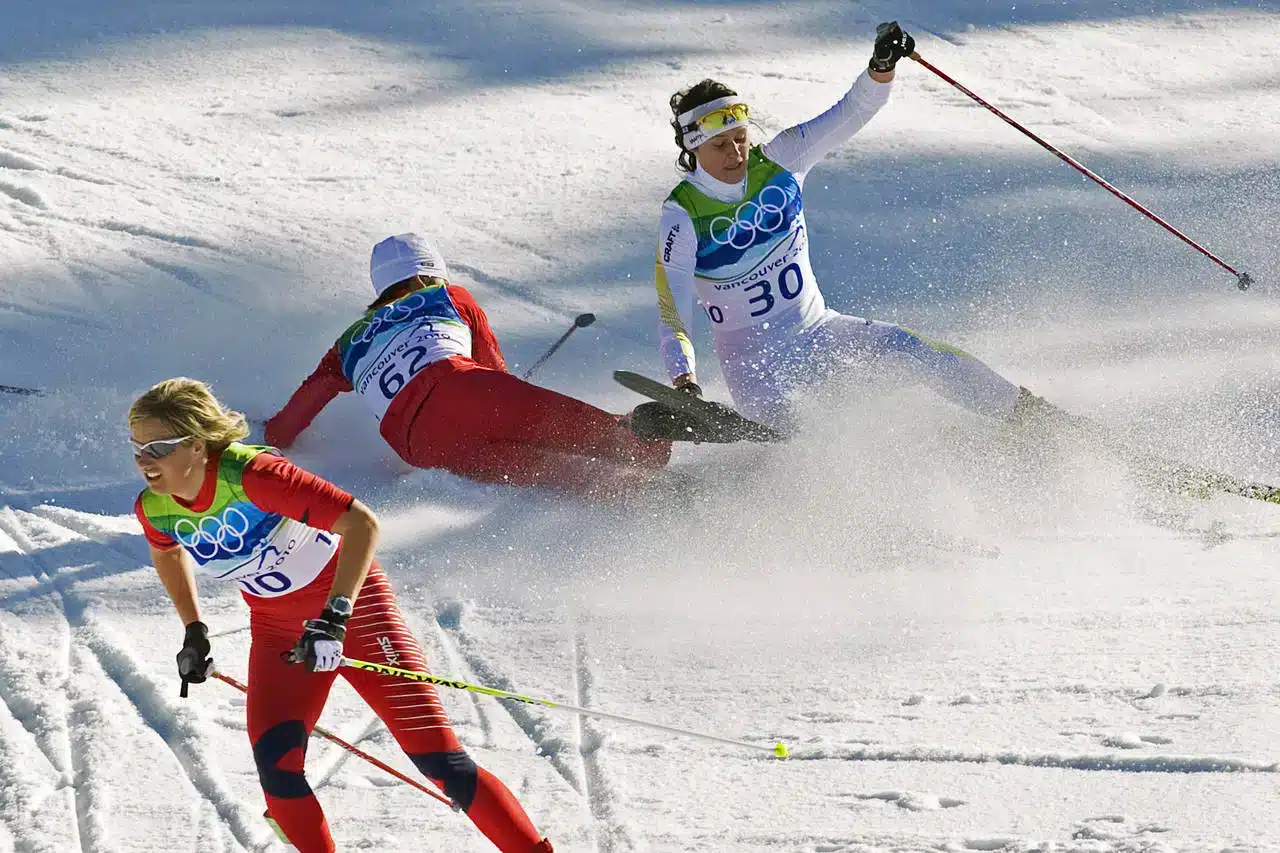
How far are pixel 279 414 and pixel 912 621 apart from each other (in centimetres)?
279

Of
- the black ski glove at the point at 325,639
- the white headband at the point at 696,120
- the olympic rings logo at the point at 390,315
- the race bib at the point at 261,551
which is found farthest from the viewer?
the olympic rings logo at the point at 390,315

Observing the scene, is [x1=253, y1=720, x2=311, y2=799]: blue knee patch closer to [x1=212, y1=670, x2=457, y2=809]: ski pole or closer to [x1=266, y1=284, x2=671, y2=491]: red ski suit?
[x1=212, y1=670, x2=457, y2=809]: ski pole

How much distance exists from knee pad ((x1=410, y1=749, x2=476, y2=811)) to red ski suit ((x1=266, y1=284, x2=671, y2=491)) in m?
2.30

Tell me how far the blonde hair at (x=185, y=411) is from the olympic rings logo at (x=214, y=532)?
0.58ft

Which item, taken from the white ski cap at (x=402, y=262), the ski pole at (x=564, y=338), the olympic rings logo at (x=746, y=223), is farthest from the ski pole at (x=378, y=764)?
the ski pole at (x=564, y=338)

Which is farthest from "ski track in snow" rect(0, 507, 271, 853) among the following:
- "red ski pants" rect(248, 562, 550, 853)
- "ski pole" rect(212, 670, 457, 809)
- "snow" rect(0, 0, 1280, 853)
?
"red ski pants" rect(248, 562, 550, 853)

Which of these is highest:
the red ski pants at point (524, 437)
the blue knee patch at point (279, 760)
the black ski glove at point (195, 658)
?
the red ski pants at point (524, 437)

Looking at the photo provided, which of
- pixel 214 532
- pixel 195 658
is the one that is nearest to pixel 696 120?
pixel 214 532

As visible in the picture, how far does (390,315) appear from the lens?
20.1 ft

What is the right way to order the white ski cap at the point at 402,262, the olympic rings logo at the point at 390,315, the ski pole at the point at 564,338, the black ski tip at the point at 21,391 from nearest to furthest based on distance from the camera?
the olympic rings logo at the point at 390,315 → the white ski cap at the point at 402,262 → the black ski tip at the point at 21,391 → the ski pole at the point at 564,338

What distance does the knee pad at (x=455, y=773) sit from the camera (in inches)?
137

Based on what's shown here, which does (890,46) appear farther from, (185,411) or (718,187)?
(185,411)

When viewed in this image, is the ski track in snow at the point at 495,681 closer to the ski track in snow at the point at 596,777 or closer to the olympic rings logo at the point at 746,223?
the ski track in snow at the point at 596,777

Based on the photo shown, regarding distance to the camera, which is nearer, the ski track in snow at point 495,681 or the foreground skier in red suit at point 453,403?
the ski track in snow at point 495,681
